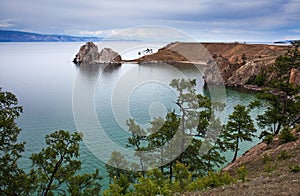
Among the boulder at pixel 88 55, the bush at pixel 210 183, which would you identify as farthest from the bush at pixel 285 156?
the boulder at pixel 88 55

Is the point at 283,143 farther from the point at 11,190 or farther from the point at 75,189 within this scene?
the point at 11,190

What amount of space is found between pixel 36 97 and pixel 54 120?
71.4 ft

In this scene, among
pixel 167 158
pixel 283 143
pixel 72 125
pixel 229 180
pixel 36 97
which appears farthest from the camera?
pixel 36 97

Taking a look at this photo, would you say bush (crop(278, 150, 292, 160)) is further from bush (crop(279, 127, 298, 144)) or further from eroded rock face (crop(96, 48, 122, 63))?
eroded rock face (crop(96, 48, 122, 63))

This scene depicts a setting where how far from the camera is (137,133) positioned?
2128 centimetres

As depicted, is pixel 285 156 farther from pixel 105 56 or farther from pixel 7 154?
pixel 105 56

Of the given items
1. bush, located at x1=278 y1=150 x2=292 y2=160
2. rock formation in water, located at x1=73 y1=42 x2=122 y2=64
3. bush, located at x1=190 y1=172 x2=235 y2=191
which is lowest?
bush, located at x1=278 y1=150 x2=292 y2=160

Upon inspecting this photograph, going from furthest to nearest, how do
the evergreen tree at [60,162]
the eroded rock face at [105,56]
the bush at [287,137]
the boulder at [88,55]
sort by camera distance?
1. the boulder at [88,55]
2. the eroded rock face at [105,56]
3. the bush at [287,137]
4. the evergreen tree at [60,162]

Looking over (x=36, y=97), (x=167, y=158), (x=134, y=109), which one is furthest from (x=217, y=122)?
(x=36, y=97)

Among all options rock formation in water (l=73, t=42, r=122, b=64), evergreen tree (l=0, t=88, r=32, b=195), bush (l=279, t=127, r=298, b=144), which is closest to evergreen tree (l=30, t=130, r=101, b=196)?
evergreen tree (l=0, t=88, r=32, b=195)

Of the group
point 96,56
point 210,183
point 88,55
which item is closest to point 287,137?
point 210,183

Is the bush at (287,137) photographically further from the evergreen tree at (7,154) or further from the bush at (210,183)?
the evergreen tree at (7,154)

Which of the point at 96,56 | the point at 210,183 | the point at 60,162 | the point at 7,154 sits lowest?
the point at 210,183

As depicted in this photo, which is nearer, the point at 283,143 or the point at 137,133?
the point at 137,133
